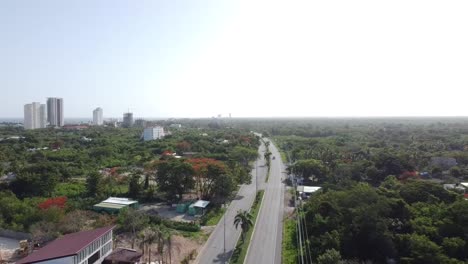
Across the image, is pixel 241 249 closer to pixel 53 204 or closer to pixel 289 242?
pixel 289 242

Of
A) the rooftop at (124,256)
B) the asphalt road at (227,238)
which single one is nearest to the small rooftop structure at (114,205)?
the asphalt road at (227,238)

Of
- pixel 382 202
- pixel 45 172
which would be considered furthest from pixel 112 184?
pixel 382 202

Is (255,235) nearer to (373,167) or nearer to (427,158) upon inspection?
(373,167)

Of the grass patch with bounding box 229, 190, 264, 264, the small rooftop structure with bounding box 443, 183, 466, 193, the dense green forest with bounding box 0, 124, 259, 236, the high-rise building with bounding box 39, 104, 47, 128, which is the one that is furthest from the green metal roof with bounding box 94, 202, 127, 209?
the high-rise building with bounding box 39, 104, 47, 128

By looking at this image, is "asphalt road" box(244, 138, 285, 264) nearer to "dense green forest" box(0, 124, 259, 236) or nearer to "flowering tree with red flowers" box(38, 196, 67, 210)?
"dense green forest" box(0, 124, 259, 236)

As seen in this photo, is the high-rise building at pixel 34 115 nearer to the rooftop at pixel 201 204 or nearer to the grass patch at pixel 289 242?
the rooftop at pixel 201 204

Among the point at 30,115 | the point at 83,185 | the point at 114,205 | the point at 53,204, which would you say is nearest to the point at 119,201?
the point at 114,205
